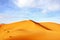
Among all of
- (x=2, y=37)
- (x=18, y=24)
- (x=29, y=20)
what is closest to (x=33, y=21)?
(x=29, y=20)

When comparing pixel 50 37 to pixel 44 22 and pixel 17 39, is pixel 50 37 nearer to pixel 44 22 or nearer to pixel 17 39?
pixel 17 39

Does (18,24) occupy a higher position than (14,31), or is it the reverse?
(18,24)

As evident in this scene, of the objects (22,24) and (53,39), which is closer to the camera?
(53,39)

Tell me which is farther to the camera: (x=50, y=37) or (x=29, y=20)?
(x=29, y=20)

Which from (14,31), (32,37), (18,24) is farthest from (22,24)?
(32,37)

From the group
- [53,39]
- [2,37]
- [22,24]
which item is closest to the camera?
[53,39]

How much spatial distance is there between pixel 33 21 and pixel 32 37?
266 centimetres

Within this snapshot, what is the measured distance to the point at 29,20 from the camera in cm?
1184

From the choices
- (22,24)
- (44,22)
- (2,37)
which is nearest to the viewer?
(2,37)

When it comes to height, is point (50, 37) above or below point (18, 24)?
below

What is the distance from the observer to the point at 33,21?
1188cm

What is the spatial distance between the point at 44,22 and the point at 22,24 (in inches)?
79.1

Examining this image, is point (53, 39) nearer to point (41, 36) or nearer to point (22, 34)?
point (41, 36)

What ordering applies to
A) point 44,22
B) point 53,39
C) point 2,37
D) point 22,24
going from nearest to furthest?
point 53,39
point 2,37
point 22,24
point 44,22
